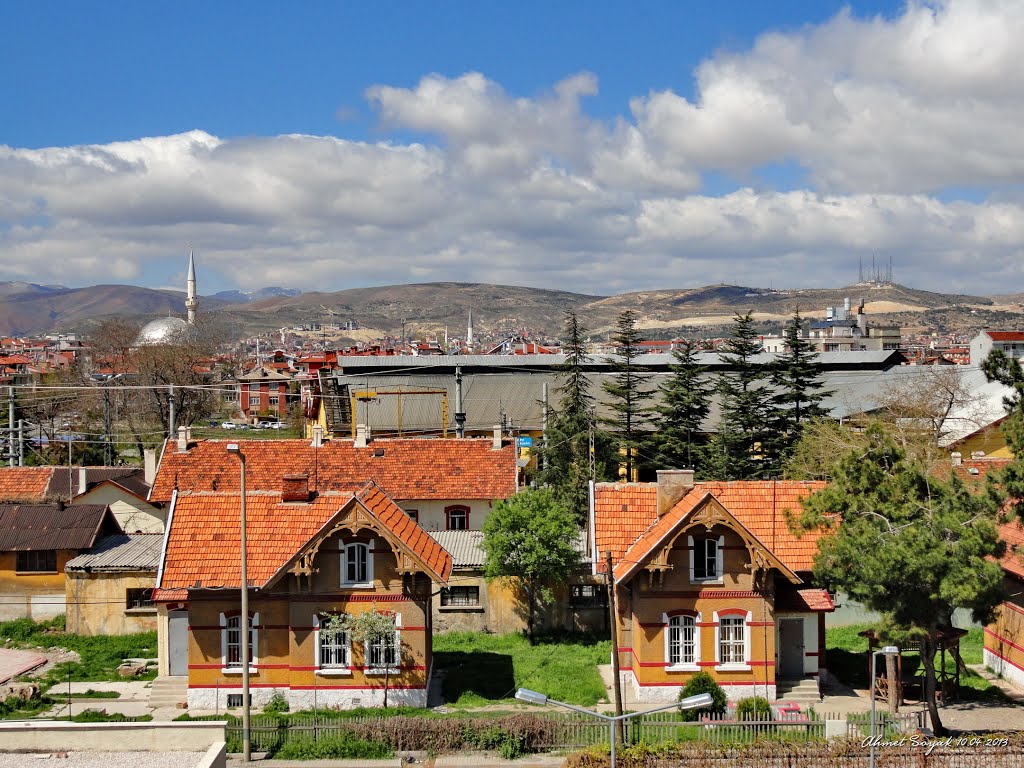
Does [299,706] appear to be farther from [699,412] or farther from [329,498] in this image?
[699,412]

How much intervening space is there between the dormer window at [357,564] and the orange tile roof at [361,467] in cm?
1471

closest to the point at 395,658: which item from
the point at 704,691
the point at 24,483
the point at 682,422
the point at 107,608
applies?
the point at 704,691

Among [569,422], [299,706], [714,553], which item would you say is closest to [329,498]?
[299,706]

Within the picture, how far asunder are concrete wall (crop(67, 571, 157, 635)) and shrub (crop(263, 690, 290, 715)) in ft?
33.3

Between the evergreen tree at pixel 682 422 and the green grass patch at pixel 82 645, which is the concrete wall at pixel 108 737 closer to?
the green grass patch at pixel 82 645

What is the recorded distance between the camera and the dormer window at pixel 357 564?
99.8ft

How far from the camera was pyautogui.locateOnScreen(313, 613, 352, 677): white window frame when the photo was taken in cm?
3008

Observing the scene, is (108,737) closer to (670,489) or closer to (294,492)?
(294,492)

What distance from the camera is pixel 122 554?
39.6 meters

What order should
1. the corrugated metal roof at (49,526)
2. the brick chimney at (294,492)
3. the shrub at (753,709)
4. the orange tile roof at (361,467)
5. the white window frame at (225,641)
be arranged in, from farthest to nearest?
1. the orange tile roof at (361,467)
2. the corrugated metal roof at (49,526)
3. the brick chimney at (294,492)
4. the white window frame at (225,641)
5. the shrub at (753,709)

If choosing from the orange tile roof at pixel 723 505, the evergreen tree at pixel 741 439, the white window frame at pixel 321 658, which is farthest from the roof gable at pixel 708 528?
the evergreen tree at pixel 741 439

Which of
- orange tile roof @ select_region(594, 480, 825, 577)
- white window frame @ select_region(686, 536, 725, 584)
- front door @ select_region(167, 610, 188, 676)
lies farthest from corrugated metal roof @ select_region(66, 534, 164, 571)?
white window frame @ select_region(686, 536, 725, 584)

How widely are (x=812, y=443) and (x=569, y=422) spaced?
11.3m

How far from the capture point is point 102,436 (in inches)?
3155
